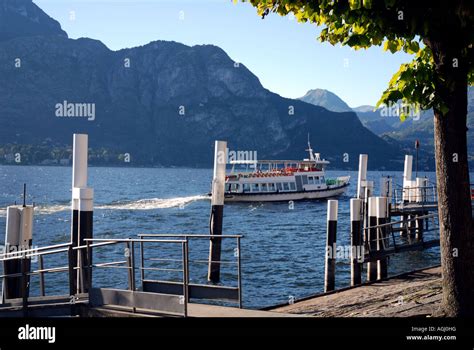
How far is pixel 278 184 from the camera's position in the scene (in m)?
79.3

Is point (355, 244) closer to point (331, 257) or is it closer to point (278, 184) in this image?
point (331, 257)

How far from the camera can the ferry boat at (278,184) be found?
252 ft

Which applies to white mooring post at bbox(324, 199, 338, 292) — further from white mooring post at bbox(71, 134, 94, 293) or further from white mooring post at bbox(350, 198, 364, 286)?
white mooring post at bbox(71, 134, 94, 293)

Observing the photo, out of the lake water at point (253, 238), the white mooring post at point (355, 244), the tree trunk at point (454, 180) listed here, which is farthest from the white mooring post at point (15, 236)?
the white mooring post at point (355, 244)

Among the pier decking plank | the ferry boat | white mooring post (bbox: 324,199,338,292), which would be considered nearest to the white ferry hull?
the ferry boat

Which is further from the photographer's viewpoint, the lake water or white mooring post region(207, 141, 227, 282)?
the lake water

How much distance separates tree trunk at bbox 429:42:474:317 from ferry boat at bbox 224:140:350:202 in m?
64.2

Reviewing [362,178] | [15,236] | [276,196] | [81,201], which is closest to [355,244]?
[81,201]

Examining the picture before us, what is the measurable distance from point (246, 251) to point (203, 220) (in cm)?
2387

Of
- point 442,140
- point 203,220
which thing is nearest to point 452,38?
point 442,140

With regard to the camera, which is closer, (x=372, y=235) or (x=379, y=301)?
(x=379, y=301)

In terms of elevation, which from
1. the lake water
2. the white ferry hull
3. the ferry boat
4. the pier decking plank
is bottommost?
the lake water

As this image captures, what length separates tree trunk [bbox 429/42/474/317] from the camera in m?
9.57

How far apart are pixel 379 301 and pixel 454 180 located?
495 centimetres
